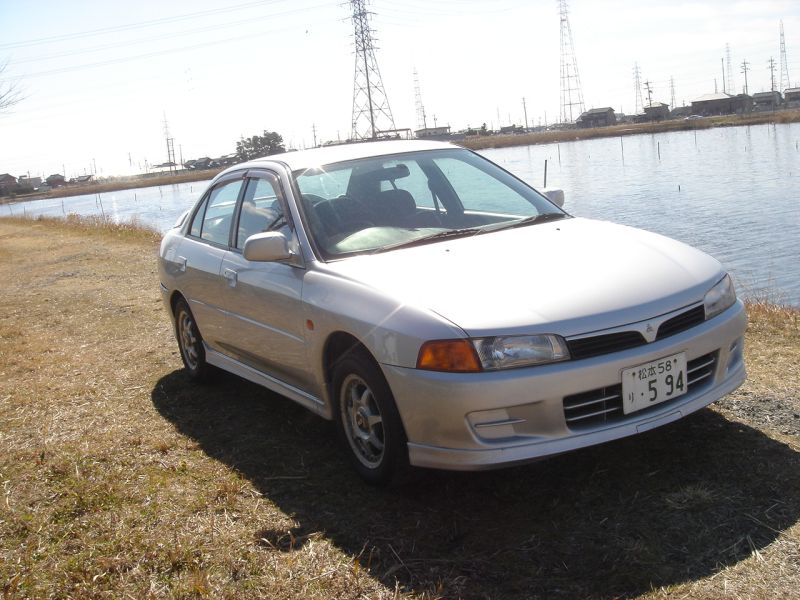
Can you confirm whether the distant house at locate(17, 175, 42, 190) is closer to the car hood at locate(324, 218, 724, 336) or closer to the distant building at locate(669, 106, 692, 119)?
the distant building at locate(669, 106, 692, 119)

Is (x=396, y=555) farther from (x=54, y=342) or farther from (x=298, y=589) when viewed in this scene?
(x=54, y=342)

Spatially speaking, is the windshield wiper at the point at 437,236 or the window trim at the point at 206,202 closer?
the windshield wiper at the point at 437,236

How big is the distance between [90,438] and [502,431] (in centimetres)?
298

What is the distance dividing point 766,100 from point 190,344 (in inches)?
5509

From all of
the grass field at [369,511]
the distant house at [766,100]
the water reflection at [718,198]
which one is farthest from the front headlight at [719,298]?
the distant house at [766,100]

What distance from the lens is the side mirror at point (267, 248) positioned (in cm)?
432

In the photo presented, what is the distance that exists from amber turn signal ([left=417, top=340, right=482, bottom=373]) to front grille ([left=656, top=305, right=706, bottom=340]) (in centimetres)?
80

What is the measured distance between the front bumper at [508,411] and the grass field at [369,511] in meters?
0.33

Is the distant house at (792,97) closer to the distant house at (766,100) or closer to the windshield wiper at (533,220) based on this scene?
the distant house at (766,100)

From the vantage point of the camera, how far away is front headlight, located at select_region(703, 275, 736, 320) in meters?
3.82

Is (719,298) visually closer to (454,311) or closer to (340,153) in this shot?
(454,311)

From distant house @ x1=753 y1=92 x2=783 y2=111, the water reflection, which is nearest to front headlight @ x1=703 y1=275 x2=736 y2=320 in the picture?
the water reflection

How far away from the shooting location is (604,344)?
135 inches

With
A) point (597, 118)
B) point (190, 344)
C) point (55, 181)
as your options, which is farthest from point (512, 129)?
point (190, 344)
